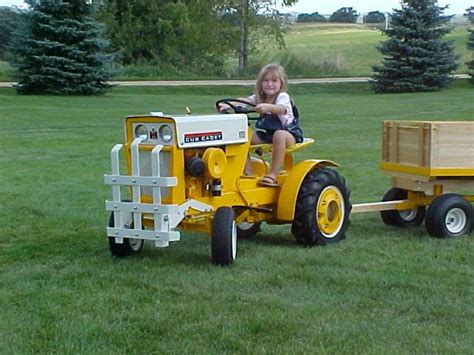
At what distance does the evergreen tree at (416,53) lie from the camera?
38.6 metres

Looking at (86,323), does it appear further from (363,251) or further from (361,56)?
(361,56)

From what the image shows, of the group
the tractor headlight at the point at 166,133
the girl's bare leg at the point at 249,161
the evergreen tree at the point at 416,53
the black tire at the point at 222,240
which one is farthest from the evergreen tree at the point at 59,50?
the black tire at the point at 222,240

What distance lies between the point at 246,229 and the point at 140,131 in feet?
5.50

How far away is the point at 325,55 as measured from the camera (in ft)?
171

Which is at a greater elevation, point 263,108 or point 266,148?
point 263,108

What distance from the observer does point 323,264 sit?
7152 millimetres

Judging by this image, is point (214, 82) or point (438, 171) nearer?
point (438, 171)

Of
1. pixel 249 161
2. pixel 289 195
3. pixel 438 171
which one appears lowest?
pixel 289 195

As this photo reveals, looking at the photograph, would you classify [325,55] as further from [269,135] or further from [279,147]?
[279,147]

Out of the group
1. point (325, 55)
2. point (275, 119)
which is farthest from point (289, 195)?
point (325, 55)

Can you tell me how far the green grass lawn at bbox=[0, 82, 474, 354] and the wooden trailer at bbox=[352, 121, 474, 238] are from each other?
0.28 metres

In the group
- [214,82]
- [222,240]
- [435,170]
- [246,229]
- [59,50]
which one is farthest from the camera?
[214,82]

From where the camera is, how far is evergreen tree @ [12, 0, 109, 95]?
32500 mm

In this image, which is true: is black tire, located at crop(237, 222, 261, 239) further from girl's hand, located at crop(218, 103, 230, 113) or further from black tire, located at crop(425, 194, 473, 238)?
black tire, located at crop(425, 194, 473, 238)
